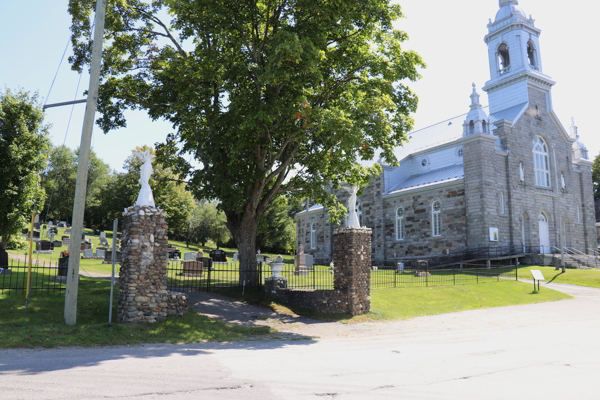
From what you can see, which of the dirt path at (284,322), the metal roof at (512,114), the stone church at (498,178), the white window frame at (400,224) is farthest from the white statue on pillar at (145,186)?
the metal roof at (512,114)

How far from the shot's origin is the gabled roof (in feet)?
113

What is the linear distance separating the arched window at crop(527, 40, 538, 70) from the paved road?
105 ft

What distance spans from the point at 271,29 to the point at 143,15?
5806 mm

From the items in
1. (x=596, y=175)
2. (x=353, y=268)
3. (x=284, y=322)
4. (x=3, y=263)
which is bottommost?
(x=284, y=322)

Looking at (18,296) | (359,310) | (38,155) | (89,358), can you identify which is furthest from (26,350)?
(38,155)

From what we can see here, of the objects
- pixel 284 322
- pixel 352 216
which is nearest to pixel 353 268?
pixel 352 216

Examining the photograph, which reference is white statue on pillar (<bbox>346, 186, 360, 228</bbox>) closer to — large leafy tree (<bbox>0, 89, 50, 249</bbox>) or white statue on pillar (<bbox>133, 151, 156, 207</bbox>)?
white statue on pillar (<bbox>133, 151, 156, 207</bbox>)

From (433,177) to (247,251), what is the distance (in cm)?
2293

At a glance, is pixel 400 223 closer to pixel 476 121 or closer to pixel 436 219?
pixel 436 219

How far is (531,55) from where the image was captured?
38250 mm

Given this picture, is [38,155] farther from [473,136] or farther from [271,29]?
[473,136]

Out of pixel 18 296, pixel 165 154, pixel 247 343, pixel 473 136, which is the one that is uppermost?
pixel 473 136

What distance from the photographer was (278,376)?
7.11 m

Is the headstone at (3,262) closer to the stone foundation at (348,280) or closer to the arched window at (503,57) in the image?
the stone foundation at (348,280)
